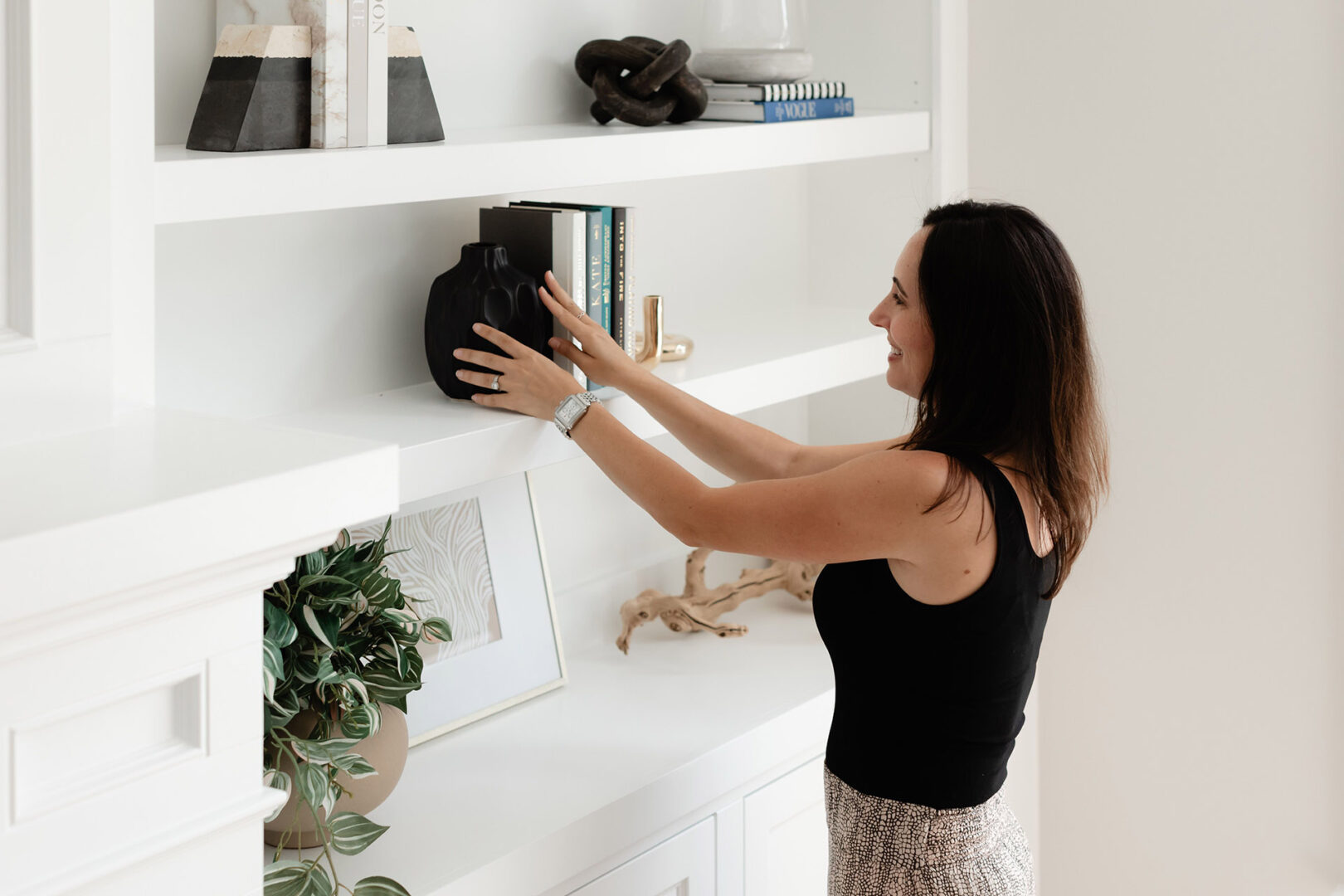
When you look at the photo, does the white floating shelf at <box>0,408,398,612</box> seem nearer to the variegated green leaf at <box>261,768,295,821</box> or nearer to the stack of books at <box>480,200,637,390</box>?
the variegated green leaf at <box>261,768,295,821</box>

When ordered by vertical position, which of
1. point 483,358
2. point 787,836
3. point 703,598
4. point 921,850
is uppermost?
point 483,358

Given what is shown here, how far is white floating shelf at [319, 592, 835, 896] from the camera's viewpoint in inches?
63.1

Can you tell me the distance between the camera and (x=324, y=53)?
1.44m

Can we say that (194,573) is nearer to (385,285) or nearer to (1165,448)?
(385,285)

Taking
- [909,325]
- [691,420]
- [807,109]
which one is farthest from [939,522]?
[807,109]

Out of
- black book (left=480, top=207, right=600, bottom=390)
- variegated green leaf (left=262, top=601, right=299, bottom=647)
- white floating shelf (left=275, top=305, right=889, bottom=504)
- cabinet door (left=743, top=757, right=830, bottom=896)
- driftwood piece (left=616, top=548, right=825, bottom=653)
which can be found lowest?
cabinet door (left=743, top=757, right=830, bottom=896)

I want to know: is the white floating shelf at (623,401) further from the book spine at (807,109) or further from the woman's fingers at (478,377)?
the book spine at (807,109)

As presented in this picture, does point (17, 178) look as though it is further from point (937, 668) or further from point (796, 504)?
point (937, 668)

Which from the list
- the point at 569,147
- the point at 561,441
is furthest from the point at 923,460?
the point at 569,147

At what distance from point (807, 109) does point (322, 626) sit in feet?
3.56

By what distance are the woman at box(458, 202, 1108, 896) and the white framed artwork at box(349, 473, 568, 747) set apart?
1.19 feet

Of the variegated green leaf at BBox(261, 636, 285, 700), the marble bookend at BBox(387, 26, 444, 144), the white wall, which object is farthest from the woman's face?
the white wall

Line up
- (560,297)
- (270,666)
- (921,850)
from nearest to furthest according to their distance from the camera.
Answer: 1. (270,666)
2. (921,850)
3. (560,297)

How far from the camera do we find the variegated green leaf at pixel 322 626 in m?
1.46
